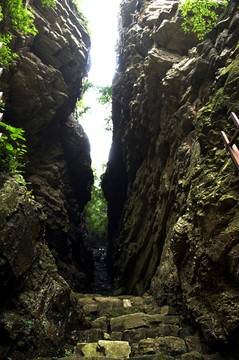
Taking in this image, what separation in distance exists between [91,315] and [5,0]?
12949 mm

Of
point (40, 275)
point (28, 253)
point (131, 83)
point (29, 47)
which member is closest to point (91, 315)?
point (40, 275)

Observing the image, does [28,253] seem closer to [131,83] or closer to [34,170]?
[34,170]

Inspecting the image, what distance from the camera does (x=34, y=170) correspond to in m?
16.4

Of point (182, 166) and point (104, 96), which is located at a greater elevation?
point (104, 96)

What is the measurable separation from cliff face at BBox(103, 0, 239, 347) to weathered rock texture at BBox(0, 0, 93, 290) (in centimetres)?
455

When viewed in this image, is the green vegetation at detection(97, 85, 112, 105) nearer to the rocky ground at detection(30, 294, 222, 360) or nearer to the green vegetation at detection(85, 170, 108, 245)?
the green vegetation at detection(85, 170, 108, 245)

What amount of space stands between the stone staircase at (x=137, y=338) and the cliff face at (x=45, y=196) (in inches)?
26.2

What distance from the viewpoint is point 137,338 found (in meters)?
5.56

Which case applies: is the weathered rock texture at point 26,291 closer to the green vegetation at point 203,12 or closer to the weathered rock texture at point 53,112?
the weathered rock texture at point 53,112

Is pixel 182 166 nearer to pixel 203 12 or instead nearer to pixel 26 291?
pixel 203 12

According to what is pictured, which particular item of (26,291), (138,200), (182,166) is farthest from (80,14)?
(26,291)

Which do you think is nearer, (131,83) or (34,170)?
(34,170)

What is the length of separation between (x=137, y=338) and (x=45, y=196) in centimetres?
1197

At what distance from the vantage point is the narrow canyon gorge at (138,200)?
4.86 meters
